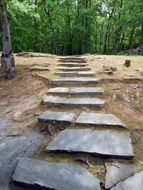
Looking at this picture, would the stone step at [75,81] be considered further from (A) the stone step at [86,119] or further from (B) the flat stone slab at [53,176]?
(B) the flat stone slab at [53,176]

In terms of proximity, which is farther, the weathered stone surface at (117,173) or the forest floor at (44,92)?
the forest floor at (44,92)

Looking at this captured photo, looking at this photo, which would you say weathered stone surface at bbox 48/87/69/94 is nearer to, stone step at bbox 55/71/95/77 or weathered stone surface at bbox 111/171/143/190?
stone step at bbox 55/71/95/77

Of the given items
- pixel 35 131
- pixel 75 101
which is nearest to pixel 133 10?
pixel 75 101

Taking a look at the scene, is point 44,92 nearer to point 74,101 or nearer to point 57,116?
point 74,101

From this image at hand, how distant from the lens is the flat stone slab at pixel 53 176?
7.82 feet

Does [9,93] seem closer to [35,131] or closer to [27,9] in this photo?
[35,131]

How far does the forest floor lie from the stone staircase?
0.14 metres

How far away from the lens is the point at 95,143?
2988 mm

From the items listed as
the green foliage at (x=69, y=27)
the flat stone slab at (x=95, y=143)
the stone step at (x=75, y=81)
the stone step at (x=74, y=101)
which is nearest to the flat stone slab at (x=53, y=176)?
the flat stone slab at (x=95, y=143)

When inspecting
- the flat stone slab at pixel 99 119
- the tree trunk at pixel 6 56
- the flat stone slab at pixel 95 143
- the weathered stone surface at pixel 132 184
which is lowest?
the weathered stone surface at pixel 132 184

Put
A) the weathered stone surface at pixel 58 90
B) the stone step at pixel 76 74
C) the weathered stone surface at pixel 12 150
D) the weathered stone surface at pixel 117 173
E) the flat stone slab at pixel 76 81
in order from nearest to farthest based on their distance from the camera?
the weathered stone surface at pixel 117 173 < the weathered stone surface at pixel 12 150 < the weathered stone surface at pixel 58 90 < the flat stone slab at pixel 76 81 < the stone step at pixel 76 74

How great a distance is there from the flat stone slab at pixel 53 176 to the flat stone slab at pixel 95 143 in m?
0.27

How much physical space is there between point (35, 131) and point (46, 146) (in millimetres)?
477

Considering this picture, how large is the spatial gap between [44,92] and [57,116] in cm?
127
